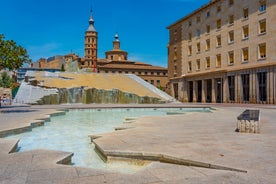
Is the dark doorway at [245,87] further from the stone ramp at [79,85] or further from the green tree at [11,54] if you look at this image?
the green tree at [11,54]

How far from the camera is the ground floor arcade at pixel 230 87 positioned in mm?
31677

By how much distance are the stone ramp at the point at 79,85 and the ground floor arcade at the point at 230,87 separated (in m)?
6.85

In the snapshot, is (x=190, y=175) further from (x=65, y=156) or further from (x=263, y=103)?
(x=263, y=103)

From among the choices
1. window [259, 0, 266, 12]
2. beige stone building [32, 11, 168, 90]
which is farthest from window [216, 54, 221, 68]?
beige stone building [32, 11, 168, 90]

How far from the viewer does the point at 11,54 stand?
19422 mm

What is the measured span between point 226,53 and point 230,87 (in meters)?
5.04

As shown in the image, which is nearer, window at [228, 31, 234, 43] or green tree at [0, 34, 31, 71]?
green tree at [0, 34, 31, 71]

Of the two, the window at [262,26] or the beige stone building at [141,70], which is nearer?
the window at [262,26]

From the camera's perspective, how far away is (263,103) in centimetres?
3234

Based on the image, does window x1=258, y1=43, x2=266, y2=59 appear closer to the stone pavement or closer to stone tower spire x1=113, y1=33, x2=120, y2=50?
the stone pavement

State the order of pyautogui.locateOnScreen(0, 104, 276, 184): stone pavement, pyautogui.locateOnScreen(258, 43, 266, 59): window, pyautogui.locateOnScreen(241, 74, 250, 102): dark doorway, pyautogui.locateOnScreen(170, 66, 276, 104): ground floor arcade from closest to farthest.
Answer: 1. pyautogui.locateOnScreen(0, 104, 276, 184): stone pavement
2. pyautogui.locateOnScreen(170, 66, 276, 104): ground floor arcade
3. pyautogui.locateOnScreen(258, 43, 266, 59): window
4. pyautogui.locateOnScreen(241, 74, 250, 102): dark doorway

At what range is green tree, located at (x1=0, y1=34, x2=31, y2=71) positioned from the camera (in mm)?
19375

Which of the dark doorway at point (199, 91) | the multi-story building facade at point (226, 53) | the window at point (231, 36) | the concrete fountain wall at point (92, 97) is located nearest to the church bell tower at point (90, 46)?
the multi-story building facade at point (226, 53)

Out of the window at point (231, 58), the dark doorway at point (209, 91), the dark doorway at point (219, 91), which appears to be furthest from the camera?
the dark doorway at point (209, 91)
